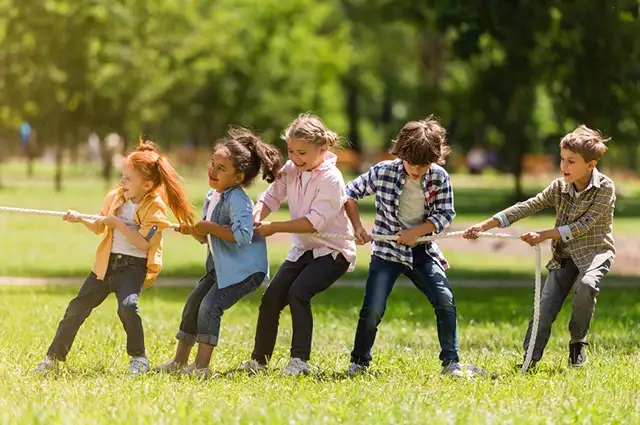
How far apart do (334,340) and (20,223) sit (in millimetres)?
19054

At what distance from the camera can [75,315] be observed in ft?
31.7

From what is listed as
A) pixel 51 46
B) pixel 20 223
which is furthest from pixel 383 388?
pixel 51 46

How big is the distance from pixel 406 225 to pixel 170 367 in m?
1.79

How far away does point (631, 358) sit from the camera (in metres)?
10.6

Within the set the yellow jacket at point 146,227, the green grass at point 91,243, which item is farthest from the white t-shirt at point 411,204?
the green grass at point 91,243

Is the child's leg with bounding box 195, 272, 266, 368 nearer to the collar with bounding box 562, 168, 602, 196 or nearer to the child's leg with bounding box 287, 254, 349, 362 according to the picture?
the child's leg with bounding box 287, 254, 349, 362

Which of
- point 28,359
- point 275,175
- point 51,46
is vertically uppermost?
point 51,46

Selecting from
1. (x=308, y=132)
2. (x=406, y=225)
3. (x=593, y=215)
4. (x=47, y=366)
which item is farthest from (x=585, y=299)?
(x=47, y=366)

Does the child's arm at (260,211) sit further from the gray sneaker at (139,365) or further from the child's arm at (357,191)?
the gray sneaker at (139,365)

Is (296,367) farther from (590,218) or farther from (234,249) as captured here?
(590,218)

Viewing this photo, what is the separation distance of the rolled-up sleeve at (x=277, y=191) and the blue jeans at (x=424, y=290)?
75cm

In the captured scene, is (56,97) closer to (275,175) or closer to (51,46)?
(51,46)

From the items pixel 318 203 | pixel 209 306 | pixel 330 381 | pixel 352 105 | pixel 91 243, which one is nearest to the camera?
pixel 330 381

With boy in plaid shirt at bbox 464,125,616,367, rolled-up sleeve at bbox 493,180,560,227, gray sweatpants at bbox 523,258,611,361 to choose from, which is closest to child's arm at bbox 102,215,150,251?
boy in plaid shirt at bbox 464,125,616,367
